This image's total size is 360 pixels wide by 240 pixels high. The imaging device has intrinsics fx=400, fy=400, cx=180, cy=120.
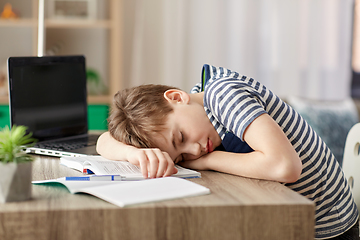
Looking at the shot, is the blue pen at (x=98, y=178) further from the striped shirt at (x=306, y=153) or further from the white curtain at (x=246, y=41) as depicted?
the white curtain at (x=246, y=41)

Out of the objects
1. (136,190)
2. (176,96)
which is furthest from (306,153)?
(136,190)

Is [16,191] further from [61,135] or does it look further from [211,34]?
[211,34]

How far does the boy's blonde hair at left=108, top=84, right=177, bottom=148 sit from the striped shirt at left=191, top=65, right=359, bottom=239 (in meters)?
0.12

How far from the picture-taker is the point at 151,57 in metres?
3.03

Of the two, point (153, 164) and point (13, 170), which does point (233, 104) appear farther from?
point (13, 170)

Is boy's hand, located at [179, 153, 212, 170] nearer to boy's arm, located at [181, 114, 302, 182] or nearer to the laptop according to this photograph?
boy's arm, located at [181, 114, 302, 182]

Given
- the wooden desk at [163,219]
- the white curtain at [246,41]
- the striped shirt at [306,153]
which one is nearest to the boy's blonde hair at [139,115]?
the striped shirt at [306,153]

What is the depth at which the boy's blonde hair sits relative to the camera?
0.93 meters

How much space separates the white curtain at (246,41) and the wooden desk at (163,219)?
2.40 metres

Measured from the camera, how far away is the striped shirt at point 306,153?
3.02ft

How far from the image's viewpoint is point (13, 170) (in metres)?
0.62

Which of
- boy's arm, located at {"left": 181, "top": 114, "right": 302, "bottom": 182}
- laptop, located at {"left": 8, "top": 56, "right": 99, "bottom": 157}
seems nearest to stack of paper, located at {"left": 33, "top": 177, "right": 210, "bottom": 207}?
boy's arm, located at {"left": 181, "top": 114, "right": 302, "bottom": 182}

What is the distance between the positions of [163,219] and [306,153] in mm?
487

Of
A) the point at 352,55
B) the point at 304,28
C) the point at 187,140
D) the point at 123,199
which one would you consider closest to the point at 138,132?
the point at 187,140
